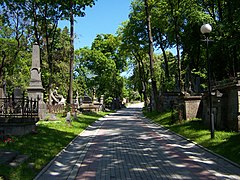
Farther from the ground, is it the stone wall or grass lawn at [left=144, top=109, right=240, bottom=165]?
the stone wall

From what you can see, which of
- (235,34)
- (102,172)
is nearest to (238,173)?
(102,172)

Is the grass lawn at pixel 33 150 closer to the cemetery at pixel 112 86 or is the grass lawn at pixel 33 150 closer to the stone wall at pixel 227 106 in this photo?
the cemetery at pixel 112 86

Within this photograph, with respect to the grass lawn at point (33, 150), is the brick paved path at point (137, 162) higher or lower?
lower

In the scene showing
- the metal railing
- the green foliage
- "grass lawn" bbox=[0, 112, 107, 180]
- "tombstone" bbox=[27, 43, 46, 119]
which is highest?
the green foliage

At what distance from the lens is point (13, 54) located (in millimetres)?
35250

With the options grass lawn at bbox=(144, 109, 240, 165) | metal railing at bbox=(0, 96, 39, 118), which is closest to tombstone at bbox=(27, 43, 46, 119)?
metal railing at bbox=(0, 96, 39, 118)

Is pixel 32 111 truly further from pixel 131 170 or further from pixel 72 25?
pixel 72 25

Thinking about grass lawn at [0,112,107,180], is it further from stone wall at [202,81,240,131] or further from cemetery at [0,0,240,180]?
stone wall at [202,81,240,131]

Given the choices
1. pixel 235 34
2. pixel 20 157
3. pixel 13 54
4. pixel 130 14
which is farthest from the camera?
pixel 130 14

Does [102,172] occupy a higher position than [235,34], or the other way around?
[235,34]

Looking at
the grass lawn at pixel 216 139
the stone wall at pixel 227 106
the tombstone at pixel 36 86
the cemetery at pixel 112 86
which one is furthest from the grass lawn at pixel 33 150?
the stone wall at pixel 227 106

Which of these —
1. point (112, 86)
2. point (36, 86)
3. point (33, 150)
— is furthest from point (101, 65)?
point (33, 150)

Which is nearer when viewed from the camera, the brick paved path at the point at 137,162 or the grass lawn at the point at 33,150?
the grass lawn at the point at 33,150

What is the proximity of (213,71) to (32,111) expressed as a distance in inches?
771
